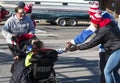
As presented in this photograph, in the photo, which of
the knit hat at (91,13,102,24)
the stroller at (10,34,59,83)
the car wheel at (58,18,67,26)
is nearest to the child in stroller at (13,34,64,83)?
the stroller at (10,34,59,83)

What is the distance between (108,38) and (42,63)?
1.30 metres

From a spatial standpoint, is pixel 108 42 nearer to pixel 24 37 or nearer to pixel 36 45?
pixel 36 45

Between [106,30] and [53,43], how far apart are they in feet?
32.2

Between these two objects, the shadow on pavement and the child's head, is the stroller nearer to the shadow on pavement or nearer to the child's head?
the child's head

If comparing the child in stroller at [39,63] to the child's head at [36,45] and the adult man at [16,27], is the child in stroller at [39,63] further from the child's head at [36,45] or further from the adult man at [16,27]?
the adult man at [16,27]

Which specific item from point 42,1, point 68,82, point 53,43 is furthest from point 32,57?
point 42,1

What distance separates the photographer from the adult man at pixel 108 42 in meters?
7.45

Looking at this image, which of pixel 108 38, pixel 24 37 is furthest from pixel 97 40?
pixel 24 37

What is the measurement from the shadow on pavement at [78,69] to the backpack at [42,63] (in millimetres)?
2483

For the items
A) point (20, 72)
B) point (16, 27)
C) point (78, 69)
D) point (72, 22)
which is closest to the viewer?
point (20, 72)

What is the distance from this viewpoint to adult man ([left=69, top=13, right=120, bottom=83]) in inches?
293

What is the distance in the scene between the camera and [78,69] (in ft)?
37.0

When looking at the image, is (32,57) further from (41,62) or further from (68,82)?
(68,82)

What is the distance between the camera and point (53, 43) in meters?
17.2
